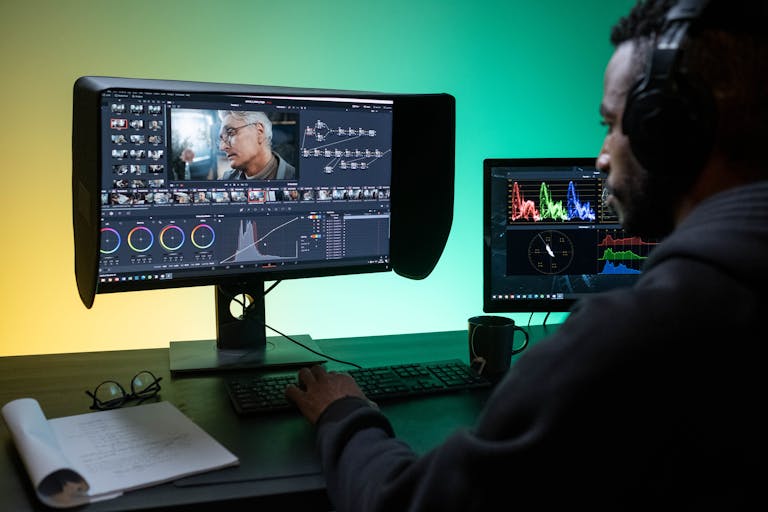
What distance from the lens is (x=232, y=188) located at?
4.83 feet

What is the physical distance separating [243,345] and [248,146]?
16.3 inches

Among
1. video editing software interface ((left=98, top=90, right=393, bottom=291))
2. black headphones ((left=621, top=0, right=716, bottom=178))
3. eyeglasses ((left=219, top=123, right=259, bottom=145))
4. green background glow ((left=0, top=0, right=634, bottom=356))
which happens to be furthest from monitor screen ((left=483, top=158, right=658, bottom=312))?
black headphones ((left=621, top=0, right=716, bottom=178))

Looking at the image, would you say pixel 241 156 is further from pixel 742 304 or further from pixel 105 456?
pixel 742 304

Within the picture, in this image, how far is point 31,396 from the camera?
1.31 metres

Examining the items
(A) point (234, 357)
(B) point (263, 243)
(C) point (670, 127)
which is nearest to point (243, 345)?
(A) point (234, 357)

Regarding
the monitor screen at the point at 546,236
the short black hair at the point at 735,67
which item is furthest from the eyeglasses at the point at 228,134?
the short black hair at the point at 735,67

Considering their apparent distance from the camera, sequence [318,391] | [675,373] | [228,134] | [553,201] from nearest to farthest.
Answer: [675,373] → [318,391] → [228,134] → [553,201]

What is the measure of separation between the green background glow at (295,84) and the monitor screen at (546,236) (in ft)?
2.32

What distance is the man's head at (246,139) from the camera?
4.75 ft

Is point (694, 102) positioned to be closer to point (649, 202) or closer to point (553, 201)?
point (649, 202)

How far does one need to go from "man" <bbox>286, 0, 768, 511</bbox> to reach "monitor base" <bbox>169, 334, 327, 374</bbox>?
72cm

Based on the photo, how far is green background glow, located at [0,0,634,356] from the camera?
2.03 metres

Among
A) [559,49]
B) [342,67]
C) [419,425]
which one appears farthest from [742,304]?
[559,49]

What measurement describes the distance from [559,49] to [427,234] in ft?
3.26
